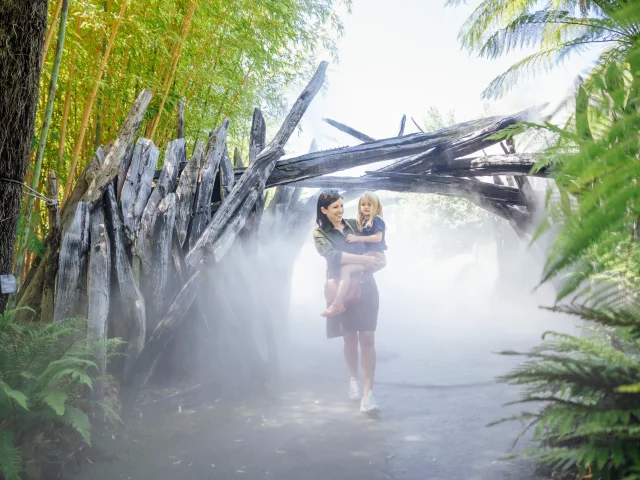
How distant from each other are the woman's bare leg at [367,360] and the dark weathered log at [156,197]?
1782mm

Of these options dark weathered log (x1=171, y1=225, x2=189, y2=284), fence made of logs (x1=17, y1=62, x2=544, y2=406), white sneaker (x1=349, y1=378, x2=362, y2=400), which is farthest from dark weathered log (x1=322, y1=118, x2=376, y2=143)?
white sneaker (x1=349, y1=378, x2=362, y2=400)

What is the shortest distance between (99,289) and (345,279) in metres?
1.79

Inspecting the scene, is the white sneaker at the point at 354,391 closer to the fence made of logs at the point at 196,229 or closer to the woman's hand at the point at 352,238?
the fence made of logs at the point at 196,229

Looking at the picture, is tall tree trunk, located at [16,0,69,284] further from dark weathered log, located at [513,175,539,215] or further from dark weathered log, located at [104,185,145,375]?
dark weathered log, located at [513,175,539,215]

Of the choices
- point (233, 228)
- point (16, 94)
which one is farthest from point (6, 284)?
point (233, 228)

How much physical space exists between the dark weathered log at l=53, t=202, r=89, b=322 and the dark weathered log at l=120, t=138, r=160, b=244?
0.32 metres

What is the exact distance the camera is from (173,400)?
3.68 m

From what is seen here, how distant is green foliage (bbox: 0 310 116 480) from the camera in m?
2.31

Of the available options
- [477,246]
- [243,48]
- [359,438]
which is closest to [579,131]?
[359,438]

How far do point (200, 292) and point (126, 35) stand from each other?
3.01m

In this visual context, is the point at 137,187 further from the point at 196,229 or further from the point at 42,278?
the point at 42,278

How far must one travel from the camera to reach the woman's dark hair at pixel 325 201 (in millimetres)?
3924

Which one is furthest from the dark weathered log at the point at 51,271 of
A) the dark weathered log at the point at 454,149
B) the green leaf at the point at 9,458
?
the dark weathered log at the point at 454,149

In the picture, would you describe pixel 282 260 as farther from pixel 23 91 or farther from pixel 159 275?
pixel 23 91
